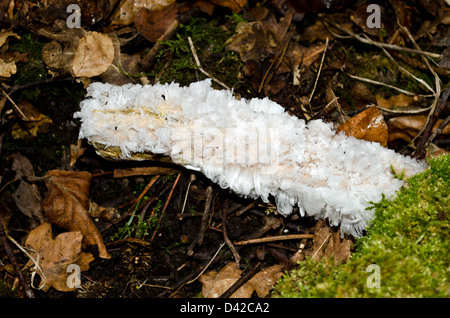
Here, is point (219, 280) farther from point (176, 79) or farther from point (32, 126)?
point (32, 126)

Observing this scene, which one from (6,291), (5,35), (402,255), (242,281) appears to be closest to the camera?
(402,255)

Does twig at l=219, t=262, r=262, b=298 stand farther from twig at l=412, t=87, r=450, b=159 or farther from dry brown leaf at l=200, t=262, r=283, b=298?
twig at l=412, t=87, r=450, b=159

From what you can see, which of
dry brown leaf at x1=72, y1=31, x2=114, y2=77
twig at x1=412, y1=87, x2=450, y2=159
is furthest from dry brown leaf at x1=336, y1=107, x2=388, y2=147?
dry brown leaf at x1=72, y1=31, x2=114, y2=77

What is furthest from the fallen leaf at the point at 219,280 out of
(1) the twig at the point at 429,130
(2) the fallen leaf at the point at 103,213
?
(1) the twig at the point at 429,130

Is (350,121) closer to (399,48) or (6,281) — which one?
(399,48)

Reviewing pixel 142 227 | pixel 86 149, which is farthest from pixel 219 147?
pixel 86 149

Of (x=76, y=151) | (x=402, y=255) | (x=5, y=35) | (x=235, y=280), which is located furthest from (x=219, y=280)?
(x=5, y=35)
